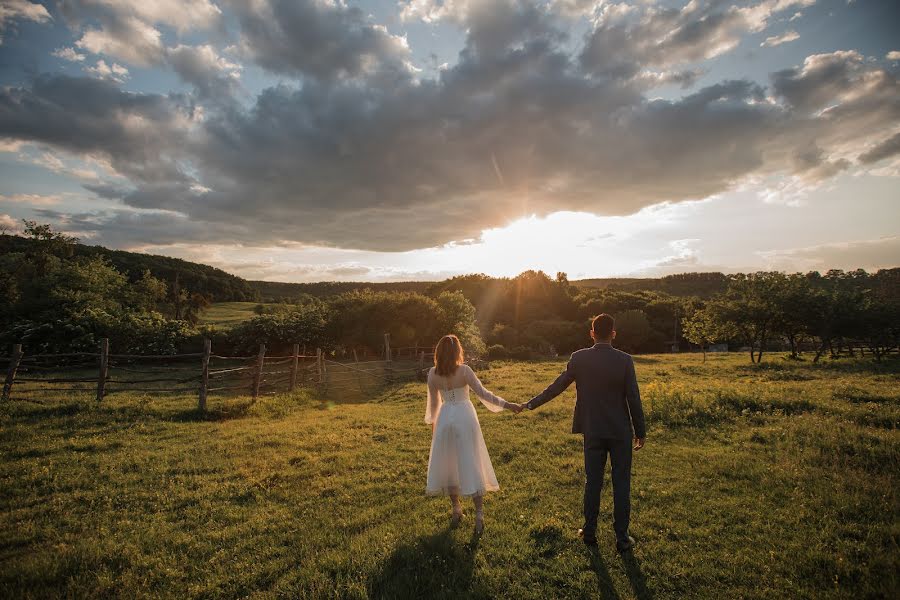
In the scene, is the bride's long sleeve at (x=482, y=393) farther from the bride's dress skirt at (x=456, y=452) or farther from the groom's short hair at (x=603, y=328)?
the groom's short hair at (x=603, y=328)

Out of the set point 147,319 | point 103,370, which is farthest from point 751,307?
point 147,319

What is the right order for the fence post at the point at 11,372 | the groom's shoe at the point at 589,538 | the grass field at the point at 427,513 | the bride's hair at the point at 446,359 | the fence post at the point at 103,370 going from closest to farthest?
1. the grass field at the point at 427,513
2. the groom's shoe at the point at 589,538
3. the bride's hair at the point at 446,359
4. the fence post at the point at 11,372
5. the fence post at the point at 103,370

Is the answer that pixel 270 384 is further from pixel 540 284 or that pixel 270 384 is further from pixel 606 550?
pixel 540 284

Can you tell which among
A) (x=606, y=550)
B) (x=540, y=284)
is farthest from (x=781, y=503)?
(x=540, y=284)

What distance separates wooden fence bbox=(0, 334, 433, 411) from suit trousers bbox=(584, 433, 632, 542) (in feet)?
44.1

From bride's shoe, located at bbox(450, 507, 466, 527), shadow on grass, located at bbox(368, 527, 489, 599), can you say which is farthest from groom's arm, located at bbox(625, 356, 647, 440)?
bride's shoe, located at bbox(450, 507, 466, 527)

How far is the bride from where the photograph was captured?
17.9 ft

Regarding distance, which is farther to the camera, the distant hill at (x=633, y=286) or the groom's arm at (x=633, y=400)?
the distant hill at (x=633, y=286)

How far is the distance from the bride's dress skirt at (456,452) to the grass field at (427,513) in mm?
612

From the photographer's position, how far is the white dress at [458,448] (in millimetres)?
5449

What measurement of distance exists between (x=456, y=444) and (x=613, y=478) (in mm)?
2023

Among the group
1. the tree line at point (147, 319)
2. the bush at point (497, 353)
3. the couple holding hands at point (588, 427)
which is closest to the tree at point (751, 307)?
the bush at point (497, 353)

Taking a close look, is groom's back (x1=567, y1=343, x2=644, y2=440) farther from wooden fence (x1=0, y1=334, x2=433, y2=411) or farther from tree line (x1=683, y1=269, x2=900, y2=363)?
tree line (x1=683, y1=269, x2=900, y2=363)

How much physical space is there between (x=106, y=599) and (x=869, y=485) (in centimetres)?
1034
